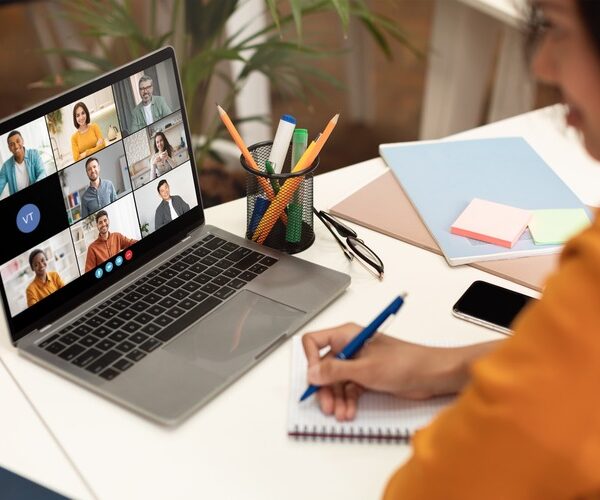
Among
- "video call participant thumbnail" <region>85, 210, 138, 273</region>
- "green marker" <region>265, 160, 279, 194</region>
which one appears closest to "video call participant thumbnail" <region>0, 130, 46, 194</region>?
"video call participant thumbnail" <region>85, 210, 138, 273</region>

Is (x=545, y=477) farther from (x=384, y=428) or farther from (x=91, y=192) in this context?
(x=91, y=192)

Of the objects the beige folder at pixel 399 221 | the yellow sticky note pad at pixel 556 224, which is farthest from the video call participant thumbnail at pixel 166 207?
the yellow sticky note pad at pixel 556 224

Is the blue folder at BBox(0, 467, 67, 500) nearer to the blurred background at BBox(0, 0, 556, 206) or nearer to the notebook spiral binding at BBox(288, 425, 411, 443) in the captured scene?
the notebook spiral binding at BBox(288, 425, 411, 443)

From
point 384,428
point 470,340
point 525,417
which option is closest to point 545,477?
point 525,417

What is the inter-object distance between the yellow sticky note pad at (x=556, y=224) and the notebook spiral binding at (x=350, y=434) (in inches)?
16.8

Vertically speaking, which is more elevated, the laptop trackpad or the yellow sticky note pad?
the laptop trackpad

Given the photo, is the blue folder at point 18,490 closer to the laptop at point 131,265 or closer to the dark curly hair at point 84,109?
the laptop at point 131,265

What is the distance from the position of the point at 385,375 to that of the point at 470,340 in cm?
16

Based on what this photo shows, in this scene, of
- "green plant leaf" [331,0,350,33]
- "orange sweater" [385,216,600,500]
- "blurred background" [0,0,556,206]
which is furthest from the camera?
"blurred background" [0,0,556,206]

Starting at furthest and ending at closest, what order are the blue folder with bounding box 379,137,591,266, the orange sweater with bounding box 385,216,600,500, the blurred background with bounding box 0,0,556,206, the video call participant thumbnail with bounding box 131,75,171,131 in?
the blurred background with bounding box 0,0,556,206 < the blue folder with bounding box 379,137,591,266 < the video call participant thumbnail with bounding box 131,75,171,131 < the orange sweater with bounding box 385,216,600,500

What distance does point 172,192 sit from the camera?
105 centimetres

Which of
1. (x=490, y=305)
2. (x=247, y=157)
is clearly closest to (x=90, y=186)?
(x=247, y=157)

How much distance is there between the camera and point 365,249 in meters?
1.09

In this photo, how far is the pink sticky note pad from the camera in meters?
1.09
